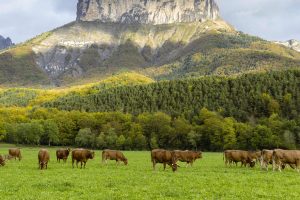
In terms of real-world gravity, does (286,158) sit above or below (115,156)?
below

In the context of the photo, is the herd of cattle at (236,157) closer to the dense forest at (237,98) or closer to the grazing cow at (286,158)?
the grazing cow at (286,158)

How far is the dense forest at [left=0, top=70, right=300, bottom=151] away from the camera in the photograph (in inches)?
5266

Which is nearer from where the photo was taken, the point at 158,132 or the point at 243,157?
the point at 243,157

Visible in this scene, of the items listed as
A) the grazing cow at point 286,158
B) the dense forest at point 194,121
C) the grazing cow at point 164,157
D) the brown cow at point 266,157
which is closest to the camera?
the grazing cow at point 286,158

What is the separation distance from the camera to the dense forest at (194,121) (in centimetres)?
13375

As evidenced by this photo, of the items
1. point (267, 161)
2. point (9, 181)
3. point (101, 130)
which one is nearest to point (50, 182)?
point (9, 181)

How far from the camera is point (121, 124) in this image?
538 ft

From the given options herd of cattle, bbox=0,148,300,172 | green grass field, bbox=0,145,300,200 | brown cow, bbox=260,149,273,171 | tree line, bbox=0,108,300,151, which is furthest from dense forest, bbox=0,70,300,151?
green grass field, bbox=0,145,300,200

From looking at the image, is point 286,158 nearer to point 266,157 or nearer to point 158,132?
point 266,157

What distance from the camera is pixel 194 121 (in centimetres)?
15612

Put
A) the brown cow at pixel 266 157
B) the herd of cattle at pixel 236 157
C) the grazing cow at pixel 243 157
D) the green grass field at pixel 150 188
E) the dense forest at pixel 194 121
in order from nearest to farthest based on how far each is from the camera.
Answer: the green grass field at pixel 150 188
the herd of cattle at pixel 236 157
the brown cow at pixel 266 157
the grazing cow at pixel 243 157
the dense forest at pixel 194 121

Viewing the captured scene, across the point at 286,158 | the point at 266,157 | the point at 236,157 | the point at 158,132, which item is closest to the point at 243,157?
the point at 236,157

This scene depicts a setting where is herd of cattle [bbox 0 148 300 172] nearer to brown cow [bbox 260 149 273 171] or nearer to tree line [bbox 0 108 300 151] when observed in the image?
brown cow [bbox 260 149 273 171]

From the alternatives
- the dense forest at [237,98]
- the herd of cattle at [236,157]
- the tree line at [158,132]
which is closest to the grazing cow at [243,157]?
the herd of cattle at [236,157]
